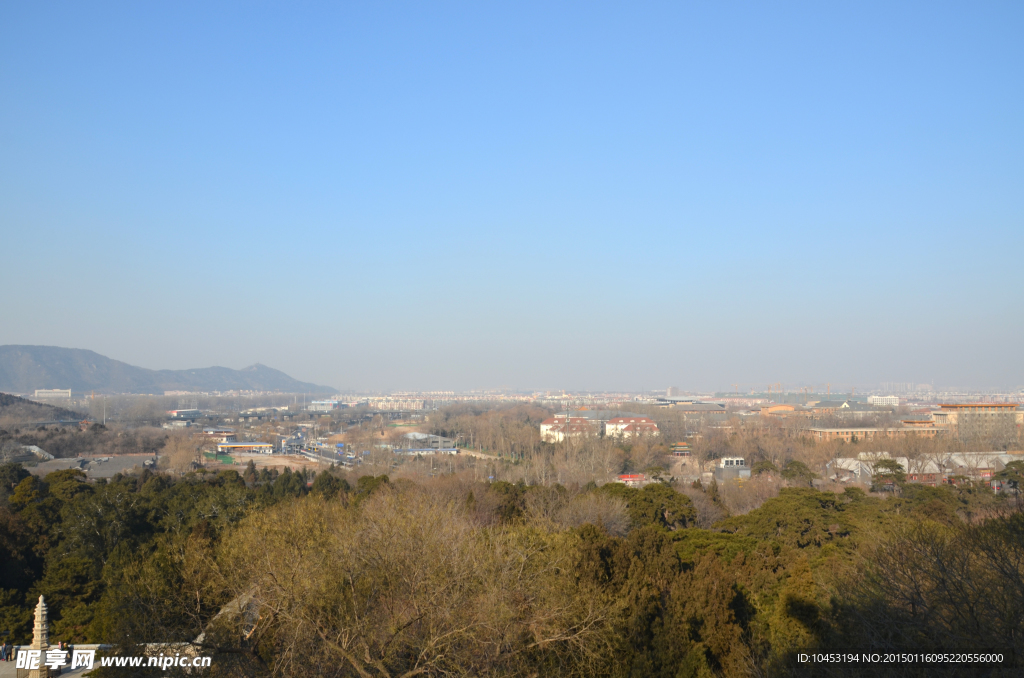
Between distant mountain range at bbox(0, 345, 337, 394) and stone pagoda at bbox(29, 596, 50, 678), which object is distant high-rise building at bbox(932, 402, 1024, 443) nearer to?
stone pagoda at bbox(29, 596, 50, 678)

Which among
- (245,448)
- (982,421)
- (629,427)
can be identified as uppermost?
(982,421)

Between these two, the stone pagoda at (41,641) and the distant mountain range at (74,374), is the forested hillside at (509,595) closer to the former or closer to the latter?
the stone pagoda at (41,641)

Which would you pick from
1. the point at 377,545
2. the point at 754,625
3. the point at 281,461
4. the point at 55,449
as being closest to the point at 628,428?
the point at 281,461

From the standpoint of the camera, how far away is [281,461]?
40.8 m

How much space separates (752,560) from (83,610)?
12.4m

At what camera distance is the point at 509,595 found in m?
8.39

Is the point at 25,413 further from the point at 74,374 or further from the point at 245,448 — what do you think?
the point at 74,374

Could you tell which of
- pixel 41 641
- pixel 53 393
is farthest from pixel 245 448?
pixel 53 393

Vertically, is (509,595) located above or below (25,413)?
above

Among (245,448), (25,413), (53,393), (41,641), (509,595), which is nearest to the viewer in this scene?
(509,595)

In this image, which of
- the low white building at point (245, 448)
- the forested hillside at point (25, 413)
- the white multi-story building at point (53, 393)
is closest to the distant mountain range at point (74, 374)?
the white multi-story building at point (53, 393)

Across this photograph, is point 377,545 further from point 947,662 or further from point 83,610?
point 83,610

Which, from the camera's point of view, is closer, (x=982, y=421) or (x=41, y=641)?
(x=41, y=641)

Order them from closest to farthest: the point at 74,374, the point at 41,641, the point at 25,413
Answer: the point at 41,641 → the point at 25,413 → the point at 74,374
